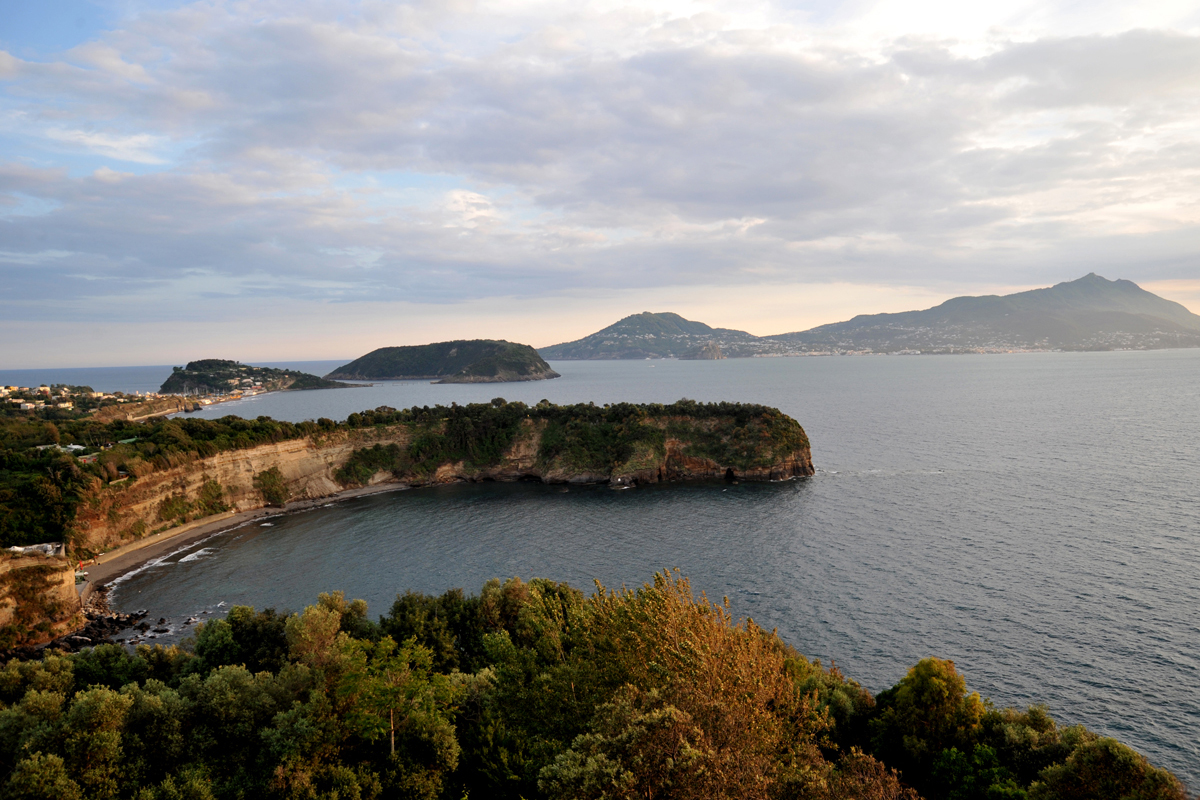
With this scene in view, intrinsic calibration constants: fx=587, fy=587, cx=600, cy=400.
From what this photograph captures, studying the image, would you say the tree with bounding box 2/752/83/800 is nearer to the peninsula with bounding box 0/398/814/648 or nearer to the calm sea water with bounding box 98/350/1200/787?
the calm sea water with bounding box 98/350/1200/787

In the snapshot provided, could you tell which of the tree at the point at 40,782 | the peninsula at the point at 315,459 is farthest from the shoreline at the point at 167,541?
the tree at the point at 40,782

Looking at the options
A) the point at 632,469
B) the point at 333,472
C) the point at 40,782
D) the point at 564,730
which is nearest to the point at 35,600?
the point at 40,782

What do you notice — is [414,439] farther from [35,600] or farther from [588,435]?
[35,600]

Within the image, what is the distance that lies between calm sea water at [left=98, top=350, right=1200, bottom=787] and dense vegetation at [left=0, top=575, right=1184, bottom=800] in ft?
33.7

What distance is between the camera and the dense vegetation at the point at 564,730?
1243cm

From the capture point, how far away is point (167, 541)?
65.2 m

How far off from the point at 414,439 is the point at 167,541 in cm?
3690

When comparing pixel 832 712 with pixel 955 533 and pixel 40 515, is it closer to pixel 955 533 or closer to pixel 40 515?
pixel 955 533

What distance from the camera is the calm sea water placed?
112 feet

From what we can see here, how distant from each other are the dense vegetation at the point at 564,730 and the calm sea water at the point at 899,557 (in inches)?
404

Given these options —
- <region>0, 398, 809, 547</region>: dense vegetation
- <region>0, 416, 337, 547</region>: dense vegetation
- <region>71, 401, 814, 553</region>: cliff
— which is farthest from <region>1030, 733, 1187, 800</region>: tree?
<region>0, 416, 337, 547</region>: dense vegetation

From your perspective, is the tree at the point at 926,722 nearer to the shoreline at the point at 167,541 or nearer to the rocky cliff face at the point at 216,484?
the shoreline at the point at 167,541

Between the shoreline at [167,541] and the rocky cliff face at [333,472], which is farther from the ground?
the rocky cliff face at [333,472]

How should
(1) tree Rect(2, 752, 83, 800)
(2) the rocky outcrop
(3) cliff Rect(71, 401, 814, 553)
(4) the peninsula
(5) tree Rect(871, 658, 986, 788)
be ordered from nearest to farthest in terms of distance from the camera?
(1) tree Rect(2, 752, 83, 800) < (5) tree Rect(871, 658, 986, 788) < (4) the peninsula < (3) cliff Rect(71, 401, 814, 553) < (2) the rocky outcrop
